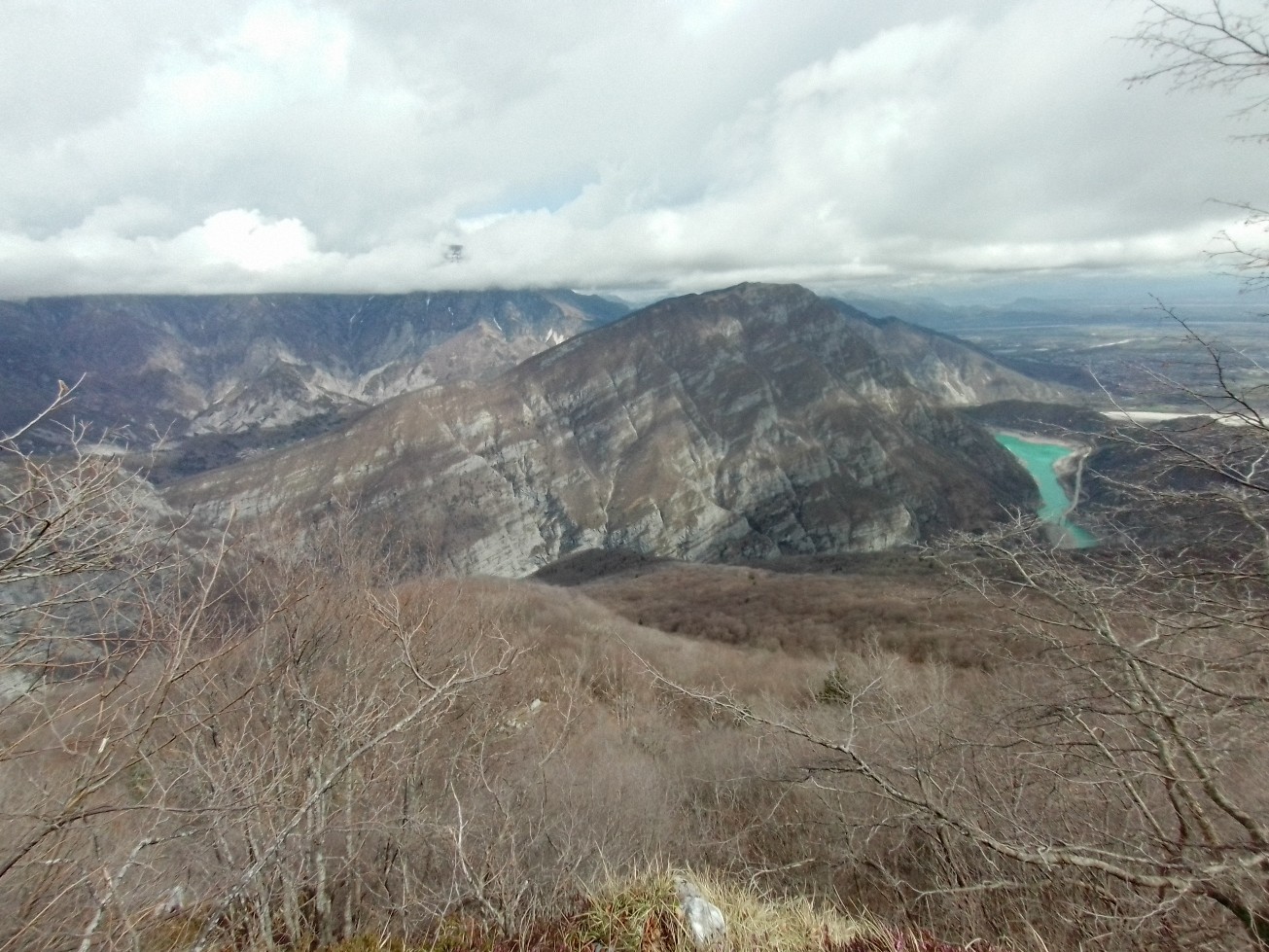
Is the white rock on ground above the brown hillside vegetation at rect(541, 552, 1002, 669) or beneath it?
above

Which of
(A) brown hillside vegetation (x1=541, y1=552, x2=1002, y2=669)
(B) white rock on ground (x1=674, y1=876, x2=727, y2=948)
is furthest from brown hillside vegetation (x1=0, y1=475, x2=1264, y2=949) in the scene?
(A) brown hillside vegetation (x1=541, y1=552, x2=1002, y2=669)

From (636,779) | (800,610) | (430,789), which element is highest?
(430,789)

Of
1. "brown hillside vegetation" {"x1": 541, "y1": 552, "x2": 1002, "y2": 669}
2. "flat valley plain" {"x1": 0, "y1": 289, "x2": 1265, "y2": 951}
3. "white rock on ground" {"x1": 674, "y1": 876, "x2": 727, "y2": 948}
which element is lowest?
"brown hillside vegetation" {"x1": 541, "y1": 552, "x2": 1002, "y2": 669}

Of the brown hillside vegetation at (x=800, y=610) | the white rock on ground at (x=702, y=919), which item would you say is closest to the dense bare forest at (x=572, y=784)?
→ the white rock on ground at (x=702, y=919)

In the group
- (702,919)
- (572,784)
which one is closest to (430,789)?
(572,784)

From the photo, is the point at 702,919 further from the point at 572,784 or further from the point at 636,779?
the point at 636,779

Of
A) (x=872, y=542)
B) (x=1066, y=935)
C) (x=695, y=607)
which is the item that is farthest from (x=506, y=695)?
(x=872, y=542)

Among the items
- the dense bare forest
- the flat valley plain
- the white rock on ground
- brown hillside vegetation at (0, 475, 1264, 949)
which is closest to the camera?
the dense bare forest

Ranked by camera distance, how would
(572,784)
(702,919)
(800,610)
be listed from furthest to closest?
(800,610) < (572,784) < (702,919)

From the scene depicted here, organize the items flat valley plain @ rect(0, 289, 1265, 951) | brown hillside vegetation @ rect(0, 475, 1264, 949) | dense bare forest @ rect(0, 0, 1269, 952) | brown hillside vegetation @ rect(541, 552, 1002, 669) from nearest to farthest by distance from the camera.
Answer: dense bare forest @ rect(0, 0, 1269, 952) < brown hillside vegetation @ rect(0, 475, 1264, 949) < flat valley plain @ rect(0, 289, 1265, 951) < brown hillside vegetation @ rect(541, 552, 1002, 669)

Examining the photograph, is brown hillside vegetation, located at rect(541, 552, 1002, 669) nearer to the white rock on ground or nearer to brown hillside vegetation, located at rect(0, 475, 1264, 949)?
brown hillside vegetation, located at rect(0, 475, 1264, 949)

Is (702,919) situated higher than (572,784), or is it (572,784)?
(702,919)
